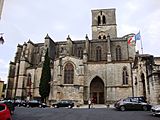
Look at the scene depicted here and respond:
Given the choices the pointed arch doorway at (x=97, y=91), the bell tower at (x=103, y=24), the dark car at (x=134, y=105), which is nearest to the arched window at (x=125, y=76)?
the pointed arch doorway at (x=97, y=91)

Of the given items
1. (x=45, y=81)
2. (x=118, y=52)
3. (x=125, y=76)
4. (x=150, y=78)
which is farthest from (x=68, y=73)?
(x=150, y=78)

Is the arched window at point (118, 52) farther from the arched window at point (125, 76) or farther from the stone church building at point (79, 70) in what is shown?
the arched window at point (125, 76)

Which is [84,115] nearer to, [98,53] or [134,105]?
[134,105]

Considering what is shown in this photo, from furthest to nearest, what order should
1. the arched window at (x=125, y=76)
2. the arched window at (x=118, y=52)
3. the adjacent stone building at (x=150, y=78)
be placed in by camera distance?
the arched window at (x=118, y=52) < the arched window at (x=125, y=76) < the adjacent stone building at (x=150, y=78)

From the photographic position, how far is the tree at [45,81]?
111 feet

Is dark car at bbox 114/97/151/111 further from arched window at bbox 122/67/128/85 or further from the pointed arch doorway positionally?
the pointed arch doorway

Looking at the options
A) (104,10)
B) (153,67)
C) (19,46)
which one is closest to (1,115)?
(153,67)

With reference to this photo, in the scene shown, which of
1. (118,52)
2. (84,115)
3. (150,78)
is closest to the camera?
(84,115)

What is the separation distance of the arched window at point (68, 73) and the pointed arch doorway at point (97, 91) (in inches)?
174

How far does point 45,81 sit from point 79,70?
6.91 m

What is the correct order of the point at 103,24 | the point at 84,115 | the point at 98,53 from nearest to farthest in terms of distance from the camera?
the point at 84,115, the point at 98,53, the point at 103,24

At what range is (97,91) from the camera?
35625 millimetres

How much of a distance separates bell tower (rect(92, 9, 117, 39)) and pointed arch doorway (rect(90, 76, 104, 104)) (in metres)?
16.4

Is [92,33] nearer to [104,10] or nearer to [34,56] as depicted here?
[104,10]
